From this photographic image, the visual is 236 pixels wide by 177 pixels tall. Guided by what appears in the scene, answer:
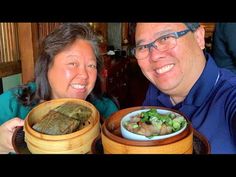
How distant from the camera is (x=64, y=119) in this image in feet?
2.55

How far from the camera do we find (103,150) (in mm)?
665

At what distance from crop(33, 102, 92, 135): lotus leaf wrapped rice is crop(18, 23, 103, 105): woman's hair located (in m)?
0.65

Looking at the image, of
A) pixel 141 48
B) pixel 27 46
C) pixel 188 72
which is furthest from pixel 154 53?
pixel 27 46

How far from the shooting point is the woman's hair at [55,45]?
1.44m

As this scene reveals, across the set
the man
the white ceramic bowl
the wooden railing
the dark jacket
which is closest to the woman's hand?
the white ceramic bowl

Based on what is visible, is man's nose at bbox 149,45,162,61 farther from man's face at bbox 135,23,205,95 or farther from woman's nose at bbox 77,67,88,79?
woman's nose at bbox 77,67,88,79

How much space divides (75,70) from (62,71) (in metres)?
0.07

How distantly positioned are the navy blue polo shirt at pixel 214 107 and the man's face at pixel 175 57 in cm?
5

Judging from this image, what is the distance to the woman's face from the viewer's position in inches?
53.4

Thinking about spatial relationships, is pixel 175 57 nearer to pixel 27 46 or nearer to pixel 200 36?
pixel 200 36
